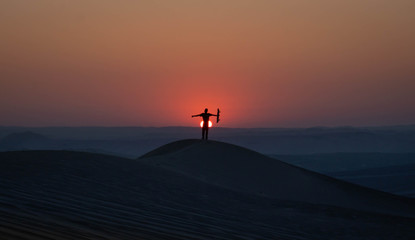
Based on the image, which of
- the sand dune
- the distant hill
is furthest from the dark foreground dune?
the distant hill

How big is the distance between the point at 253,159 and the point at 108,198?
11.0 metres

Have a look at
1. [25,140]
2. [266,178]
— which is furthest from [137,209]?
[25,140]

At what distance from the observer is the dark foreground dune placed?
5.27 meters

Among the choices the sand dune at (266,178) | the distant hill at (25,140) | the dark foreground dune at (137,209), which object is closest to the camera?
the dark foreground dune at (137,209)

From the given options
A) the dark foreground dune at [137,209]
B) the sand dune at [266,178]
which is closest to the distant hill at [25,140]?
the sand dune at [266,178]

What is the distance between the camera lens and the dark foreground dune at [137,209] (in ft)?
17.3

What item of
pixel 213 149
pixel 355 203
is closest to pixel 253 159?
pixel 213 149

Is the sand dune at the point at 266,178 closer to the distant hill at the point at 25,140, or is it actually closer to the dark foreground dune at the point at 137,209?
the dark foreground dune at the point at 137,209

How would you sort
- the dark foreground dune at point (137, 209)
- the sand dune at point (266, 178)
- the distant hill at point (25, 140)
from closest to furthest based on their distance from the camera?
1. the dark foreground dune at point (137, 209)
2. the sand dune at point (266, 178)
3. the distant hill at point (25, 140)

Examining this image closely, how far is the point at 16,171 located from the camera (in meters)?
8.55

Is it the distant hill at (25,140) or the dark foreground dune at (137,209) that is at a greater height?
the dark foreground dune at (137,209)

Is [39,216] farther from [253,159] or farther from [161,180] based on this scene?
[253,159]

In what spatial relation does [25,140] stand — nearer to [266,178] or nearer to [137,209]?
[266,178]

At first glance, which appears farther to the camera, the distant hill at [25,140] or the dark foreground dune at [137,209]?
the distant hill at [25,140]
